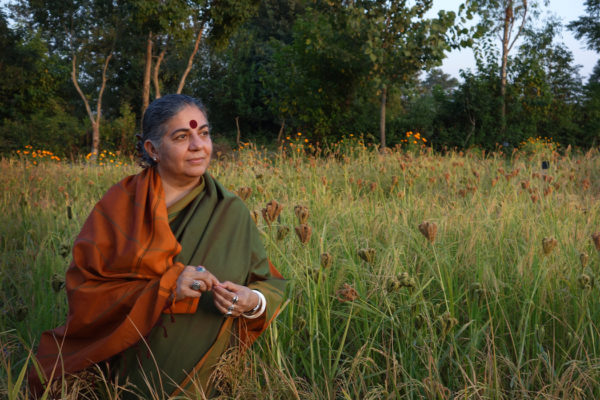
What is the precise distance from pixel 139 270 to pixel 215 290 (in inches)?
10.4

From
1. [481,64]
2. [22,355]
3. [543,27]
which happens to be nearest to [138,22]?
[481,64]

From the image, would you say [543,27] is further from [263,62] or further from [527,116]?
[263,62]

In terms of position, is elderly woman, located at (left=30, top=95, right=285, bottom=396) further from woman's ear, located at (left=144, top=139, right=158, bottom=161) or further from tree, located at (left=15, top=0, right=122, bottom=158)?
tree, located at (left=15, top=0, right=122, bottom=158)

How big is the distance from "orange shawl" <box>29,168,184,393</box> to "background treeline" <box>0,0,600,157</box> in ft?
30.2

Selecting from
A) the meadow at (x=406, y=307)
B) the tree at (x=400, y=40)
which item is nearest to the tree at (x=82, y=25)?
the tree at (x=400, y=40)

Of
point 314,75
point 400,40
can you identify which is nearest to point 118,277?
point 400,40

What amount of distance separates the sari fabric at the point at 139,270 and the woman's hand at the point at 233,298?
0.30ft

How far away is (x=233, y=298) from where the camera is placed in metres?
1.45

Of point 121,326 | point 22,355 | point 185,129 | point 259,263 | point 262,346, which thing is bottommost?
point 22,355

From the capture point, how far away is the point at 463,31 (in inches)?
411

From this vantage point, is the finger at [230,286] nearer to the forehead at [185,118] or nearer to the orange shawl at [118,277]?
the orange shawl at [118,277]

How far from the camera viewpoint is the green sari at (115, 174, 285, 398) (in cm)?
155

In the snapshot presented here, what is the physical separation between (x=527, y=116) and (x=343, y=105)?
21.6 feet

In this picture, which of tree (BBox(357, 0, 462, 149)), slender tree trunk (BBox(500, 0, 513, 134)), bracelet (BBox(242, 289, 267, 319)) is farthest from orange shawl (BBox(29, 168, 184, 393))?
slender tree trunk (BBox(500, 0, 513, 134))
